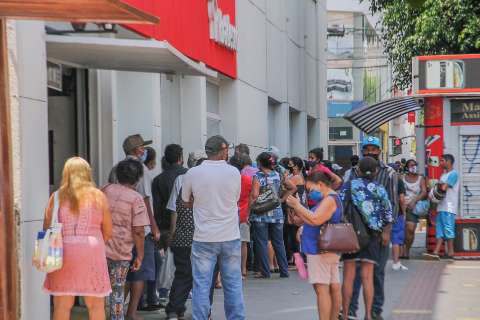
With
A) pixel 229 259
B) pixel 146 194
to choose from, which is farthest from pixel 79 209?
pixel 146 194

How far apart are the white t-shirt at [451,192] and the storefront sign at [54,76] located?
790 cm

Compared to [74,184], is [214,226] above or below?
below

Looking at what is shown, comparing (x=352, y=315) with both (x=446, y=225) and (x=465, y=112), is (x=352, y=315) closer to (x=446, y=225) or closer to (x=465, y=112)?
(x=446, y=225)

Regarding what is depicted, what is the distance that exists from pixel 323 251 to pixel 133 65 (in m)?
3.56

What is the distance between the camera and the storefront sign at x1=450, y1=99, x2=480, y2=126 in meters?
17.3

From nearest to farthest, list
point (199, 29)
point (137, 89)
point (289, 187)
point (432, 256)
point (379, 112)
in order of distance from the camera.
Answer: point (137, 89), point (289, 187), point (199, 29), point (432, 256), point (379, 112)

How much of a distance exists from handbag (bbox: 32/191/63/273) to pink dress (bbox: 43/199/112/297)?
0.15 m

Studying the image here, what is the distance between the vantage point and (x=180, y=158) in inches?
430

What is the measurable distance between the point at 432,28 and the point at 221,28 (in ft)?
35.5

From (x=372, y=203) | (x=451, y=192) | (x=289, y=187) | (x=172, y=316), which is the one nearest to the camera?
(x=372, y=203)

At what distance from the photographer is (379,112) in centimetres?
1962

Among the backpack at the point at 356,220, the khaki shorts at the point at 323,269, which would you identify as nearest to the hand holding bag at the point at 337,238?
the khaki shorts at the point at 323,269

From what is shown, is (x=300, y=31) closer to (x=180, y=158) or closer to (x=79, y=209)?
(x=180, y=158)

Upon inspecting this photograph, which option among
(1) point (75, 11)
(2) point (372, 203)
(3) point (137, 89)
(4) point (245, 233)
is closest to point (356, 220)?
(2) point (372, 203)
